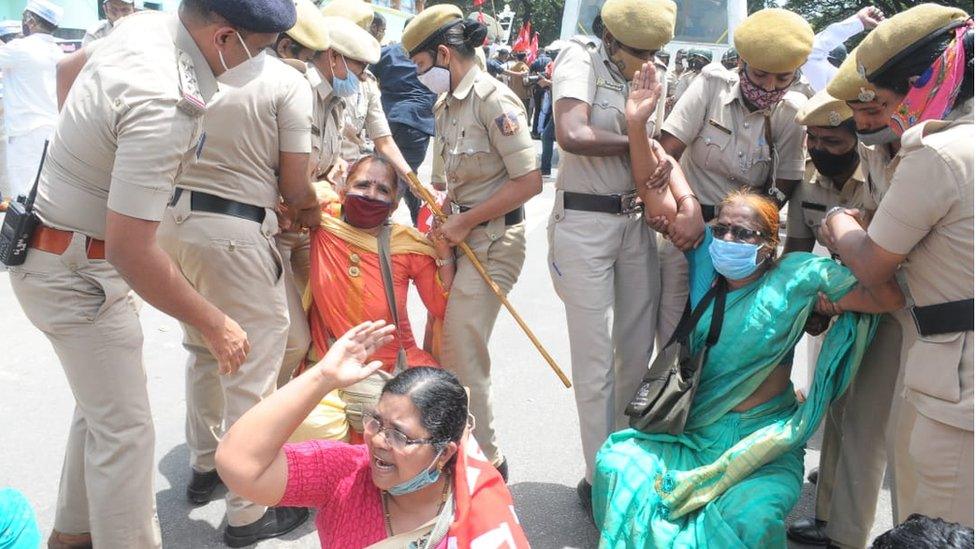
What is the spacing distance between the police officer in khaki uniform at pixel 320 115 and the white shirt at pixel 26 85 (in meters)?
4.57

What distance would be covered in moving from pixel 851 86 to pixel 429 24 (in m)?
1.56

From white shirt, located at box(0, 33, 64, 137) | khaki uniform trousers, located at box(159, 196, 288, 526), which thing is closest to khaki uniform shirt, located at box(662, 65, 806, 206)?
khaki uniform trousers, located at box(159, 196, 288, 526)

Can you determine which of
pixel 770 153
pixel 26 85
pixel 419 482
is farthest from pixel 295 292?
pixel 26 85

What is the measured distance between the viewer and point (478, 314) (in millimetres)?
3555

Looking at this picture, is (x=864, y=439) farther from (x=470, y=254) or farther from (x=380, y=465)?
(x=380, y=465)

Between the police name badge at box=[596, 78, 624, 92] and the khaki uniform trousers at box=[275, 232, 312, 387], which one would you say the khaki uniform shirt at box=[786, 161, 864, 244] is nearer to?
the police name badge at box=[596, 78, 624, 92]

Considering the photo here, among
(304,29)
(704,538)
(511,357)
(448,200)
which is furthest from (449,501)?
(511,357)

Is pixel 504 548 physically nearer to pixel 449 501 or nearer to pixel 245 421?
pixel 449 501

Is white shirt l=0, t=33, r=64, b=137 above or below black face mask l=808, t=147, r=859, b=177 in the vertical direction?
below

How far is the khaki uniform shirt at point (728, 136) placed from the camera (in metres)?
3.49

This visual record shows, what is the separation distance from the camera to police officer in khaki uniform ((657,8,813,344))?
11.2ft

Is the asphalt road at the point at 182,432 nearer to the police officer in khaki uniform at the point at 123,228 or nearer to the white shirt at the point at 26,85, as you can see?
the police officer in khaki uniform at the point at 123,228

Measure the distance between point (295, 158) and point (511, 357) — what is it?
238 centimetres

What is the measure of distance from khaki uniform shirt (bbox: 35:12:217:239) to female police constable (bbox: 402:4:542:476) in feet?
4.19
